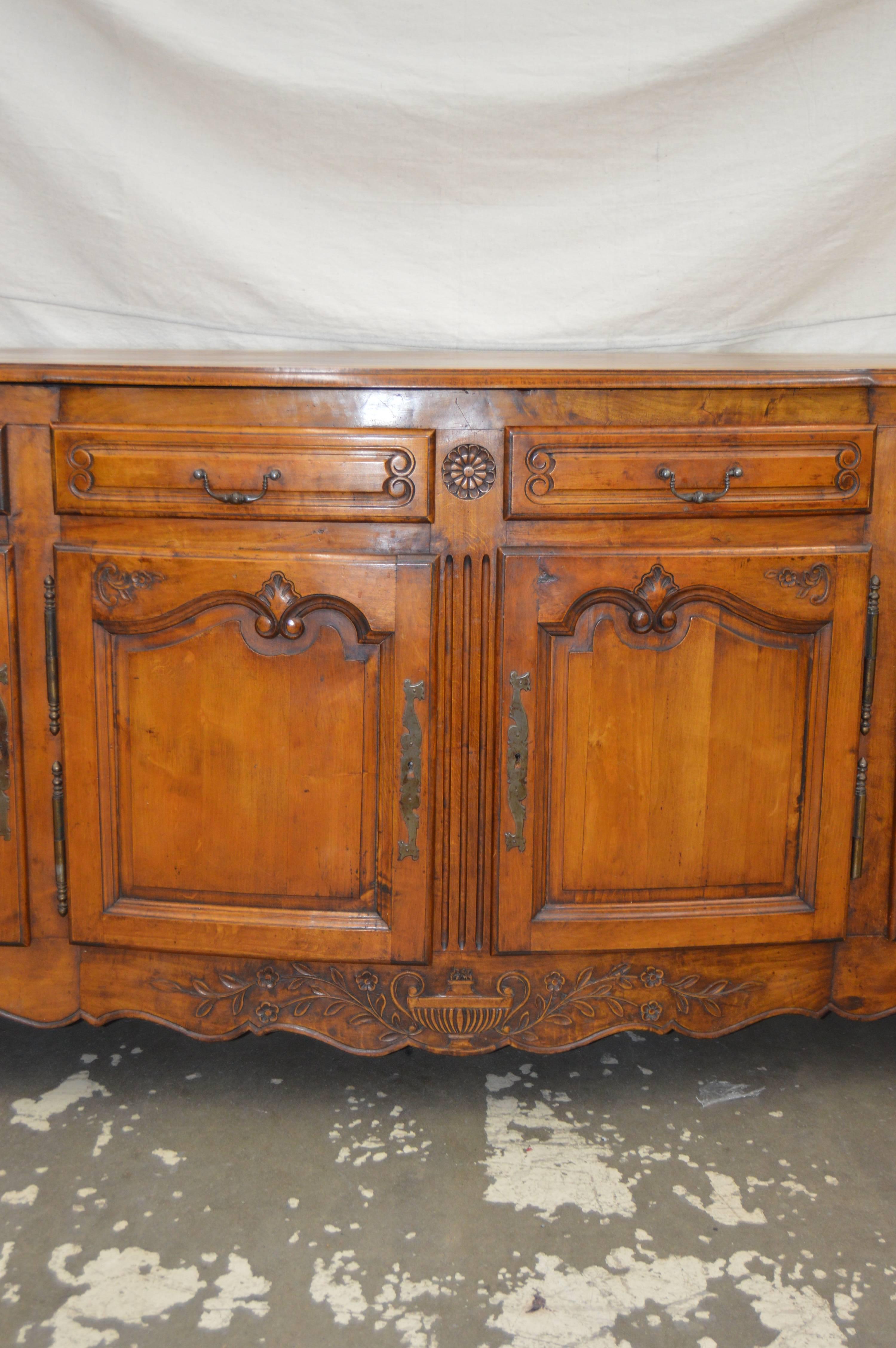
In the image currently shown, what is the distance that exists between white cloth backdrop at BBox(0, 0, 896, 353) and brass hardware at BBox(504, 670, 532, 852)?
3.30ft

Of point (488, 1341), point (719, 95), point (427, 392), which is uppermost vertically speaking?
point (719, 95)

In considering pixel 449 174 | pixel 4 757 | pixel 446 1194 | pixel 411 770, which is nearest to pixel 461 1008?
pixel 446 1194

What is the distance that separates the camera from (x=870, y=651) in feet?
4.84

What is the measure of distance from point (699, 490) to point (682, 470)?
4 cm

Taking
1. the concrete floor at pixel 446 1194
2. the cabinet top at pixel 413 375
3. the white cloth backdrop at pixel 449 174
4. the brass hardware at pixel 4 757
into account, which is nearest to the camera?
the concrete floor at pixel 446 1194

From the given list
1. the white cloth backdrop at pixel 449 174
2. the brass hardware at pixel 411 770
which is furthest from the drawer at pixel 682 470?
the white cloth backdrop at pixel 449 174

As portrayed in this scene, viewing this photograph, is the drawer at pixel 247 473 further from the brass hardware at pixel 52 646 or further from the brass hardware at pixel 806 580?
the brass hardware at pixel 806 580

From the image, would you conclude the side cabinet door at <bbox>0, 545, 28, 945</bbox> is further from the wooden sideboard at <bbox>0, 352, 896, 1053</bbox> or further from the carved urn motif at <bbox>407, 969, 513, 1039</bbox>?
the carved urn motif at <bbox>407, 969, 513, 1039</bbox>

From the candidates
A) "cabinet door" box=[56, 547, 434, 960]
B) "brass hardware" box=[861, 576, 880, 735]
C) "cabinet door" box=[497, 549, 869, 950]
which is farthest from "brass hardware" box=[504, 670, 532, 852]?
"brass hardware" box=[861, 576, 880, 735]

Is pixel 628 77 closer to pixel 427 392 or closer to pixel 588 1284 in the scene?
pixel 427 392

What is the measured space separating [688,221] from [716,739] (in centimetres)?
121

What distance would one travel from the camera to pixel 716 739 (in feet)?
4.81

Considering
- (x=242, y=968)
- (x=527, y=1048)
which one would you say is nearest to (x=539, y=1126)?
(x=527, y=1048)

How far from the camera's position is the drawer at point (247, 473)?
1.37 metres
